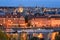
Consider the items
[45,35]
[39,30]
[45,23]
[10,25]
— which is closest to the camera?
[45,35]

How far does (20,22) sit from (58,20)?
1.92 metres

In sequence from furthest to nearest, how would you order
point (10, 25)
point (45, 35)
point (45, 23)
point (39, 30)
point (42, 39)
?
point (45, 23) → point (10, 25) → point (39, 30) → point (45, 35) → point (42, 39)

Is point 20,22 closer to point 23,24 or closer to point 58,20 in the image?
point 23,24

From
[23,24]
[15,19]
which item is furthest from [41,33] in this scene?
[15,19]

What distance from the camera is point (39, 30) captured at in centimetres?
1213

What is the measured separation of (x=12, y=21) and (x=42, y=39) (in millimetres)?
4006

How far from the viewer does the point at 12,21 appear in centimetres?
1434

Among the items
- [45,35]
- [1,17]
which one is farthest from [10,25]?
[45,35]

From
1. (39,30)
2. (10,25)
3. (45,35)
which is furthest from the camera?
(10,25)

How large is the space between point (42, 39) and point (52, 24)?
371 cm

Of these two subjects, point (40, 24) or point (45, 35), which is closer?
point (45, 35)

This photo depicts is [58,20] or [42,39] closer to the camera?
[42,39]

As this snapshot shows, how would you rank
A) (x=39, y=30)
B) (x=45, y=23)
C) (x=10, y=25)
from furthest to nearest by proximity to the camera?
(x=45, y=23) → (x=10, y=25) → (x=39, y=30)

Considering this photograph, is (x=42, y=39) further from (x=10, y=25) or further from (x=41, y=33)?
(x=10, y=25)
